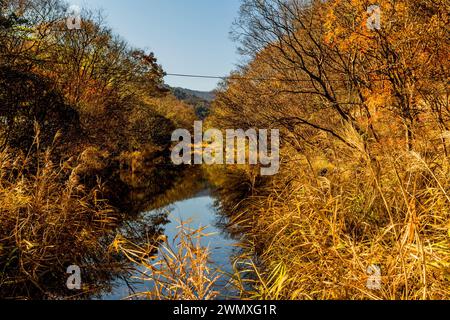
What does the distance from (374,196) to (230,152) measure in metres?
25.2

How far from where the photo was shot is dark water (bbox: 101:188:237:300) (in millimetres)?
5656

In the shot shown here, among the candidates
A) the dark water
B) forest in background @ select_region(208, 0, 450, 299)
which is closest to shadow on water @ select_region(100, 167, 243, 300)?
the dark water

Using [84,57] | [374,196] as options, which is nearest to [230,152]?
[84,57]

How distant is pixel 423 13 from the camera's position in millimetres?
7176

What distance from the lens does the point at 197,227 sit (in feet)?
33.5

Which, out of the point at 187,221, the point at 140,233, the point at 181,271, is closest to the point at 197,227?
the point at 140,233

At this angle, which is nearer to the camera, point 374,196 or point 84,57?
point 374,196

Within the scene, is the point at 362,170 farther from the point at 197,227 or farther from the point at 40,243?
the point at 197,227

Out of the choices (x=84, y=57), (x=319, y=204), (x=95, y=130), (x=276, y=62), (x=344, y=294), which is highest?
(x=84, y=57)

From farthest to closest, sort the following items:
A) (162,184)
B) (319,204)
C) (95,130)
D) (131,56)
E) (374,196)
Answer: (131,56), (162,184), (95,130), (319,204), (374,196)

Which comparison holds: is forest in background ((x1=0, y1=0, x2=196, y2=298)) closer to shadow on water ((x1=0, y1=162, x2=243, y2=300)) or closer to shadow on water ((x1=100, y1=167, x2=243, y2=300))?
shadow on water ((x1=0, y1=162, x2=243, y2=300))

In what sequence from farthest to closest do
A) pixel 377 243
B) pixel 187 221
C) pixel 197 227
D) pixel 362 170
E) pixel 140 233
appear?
pixel 197 227 < pixel 140 233 < pixel 362 170 < pixel 187 221 < pixel 377 243
